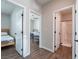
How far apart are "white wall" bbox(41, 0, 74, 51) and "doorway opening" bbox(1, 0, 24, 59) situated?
1.68m

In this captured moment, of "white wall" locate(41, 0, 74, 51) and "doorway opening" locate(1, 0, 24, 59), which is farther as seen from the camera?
"white wall" locate(41, 0, 74, 51)

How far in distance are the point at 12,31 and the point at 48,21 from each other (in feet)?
7.07

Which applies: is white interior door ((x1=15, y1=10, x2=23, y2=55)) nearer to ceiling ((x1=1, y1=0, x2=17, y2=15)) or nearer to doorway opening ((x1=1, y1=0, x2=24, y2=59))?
doorway opening ((x1=1, y1=0, x2=24, y2=59))

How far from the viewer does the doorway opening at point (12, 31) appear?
2.88m

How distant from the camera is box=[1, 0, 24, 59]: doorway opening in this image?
288 centimetres

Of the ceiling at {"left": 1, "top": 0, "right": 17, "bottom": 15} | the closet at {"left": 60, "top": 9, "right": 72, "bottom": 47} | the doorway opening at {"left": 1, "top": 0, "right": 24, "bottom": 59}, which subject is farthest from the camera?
the closet at {"left": 60, "top": 9, "right": 72, "bottom": 47}

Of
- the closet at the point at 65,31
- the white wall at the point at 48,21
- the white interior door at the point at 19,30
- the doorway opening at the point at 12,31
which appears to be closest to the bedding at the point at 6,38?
the doorway opening at the point at 12,31

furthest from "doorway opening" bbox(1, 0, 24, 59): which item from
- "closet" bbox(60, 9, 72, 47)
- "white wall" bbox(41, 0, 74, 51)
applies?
"closet" bbox(60, 9, 72, 47)

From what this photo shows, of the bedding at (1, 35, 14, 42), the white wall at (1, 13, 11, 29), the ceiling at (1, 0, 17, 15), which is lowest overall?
the bedding at (1, 35, 14, 42)

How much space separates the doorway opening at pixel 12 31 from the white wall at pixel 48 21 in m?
1.68

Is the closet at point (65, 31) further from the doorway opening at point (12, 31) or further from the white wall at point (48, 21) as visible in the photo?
the doorway opening at point (12, 31)

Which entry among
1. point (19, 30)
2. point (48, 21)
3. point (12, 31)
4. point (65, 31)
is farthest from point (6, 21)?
point (65, 31)

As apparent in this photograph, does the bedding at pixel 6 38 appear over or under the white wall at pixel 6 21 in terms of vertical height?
under

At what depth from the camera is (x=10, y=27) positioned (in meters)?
3.06
